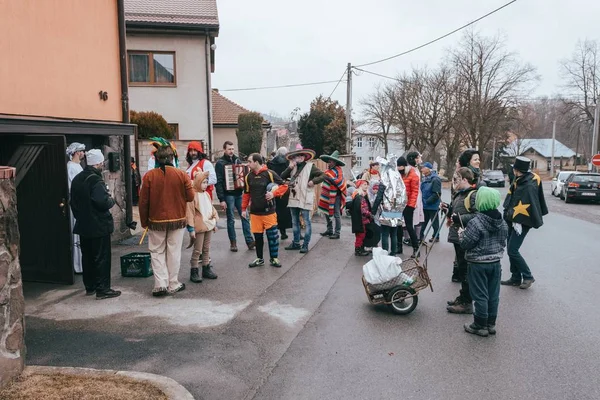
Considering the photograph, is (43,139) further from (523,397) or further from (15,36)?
(523,397)

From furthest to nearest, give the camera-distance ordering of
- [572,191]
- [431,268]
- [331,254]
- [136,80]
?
[572,191] → [136,80] → [331,254] → [431,268]

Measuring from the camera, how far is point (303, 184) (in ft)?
31.7

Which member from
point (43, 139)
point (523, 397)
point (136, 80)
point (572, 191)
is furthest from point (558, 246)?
point (136, 80)

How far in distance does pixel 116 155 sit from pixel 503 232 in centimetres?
769

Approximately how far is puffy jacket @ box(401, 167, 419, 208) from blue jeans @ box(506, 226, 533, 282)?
198cm

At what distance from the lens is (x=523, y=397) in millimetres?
4199

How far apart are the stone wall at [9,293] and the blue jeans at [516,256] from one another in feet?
20.4

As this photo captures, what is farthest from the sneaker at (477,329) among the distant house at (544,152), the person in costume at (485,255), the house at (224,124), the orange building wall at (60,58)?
the distant house at (544,152)

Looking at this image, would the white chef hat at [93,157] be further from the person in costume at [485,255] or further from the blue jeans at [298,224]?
the person in costume at [485,255]

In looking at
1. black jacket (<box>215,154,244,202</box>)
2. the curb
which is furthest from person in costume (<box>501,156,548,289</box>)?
the curb

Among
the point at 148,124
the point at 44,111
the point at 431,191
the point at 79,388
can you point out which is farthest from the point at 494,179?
the point at 79,388

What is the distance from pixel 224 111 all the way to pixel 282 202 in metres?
18.2

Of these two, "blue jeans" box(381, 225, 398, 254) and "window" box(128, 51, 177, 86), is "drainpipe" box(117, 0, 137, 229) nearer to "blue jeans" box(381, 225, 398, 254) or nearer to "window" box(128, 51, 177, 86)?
"blue jeans" box(381, 225, 398, 254)

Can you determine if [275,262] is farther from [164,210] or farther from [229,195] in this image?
[164,210]
